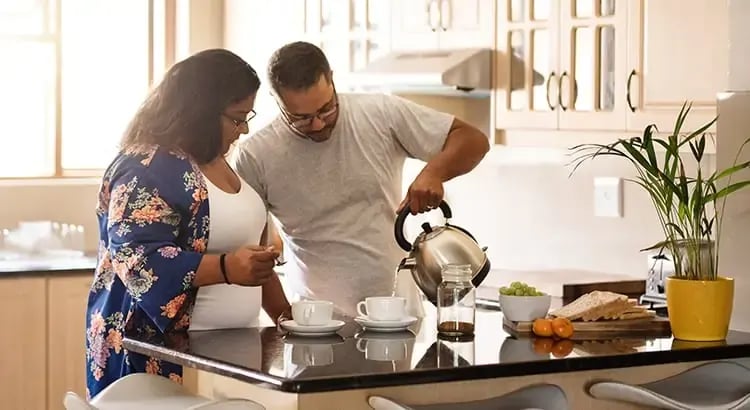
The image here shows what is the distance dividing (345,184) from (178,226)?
0.80 meters

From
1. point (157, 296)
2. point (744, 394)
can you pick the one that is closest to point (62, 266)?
point (157, 296)

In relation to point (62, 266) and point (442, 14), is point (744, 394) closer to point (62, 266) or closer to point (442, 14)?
point (442, 14)

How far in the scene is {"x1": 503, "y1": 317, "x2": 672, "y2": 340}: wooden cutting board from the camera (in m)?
2.82

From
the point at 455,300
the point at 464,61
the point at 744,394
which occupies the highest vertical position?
the point at 464,61

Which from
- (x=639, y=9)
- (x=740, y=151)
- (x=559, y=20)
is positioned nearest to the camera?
(x=740, y=151)

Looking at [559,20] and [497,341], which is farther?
[559,20]

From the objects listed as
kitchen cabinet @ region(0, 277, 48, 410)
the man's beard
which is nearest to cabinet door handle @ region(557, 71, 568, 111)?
the man's beard

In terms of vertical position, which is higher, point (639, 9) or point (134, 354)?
point (639, 9)

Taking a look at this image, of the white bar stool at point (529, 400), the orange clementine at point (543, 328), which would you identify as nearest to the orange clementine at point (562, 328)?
the orange clementine at point (543, 328)

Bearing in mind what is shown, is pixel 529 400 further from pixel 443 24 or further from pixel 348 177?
pixel 443 24

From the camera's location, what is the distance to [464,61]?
4430 millimetres

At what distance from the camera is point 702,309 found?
2783 millimetres

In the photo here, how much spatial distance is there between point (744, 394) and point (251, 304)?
3.65ft

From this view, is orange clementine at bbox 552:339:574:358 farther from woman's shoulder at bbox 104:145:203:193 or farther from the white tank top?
woman's shoulder at bbox 104:145:203:193
